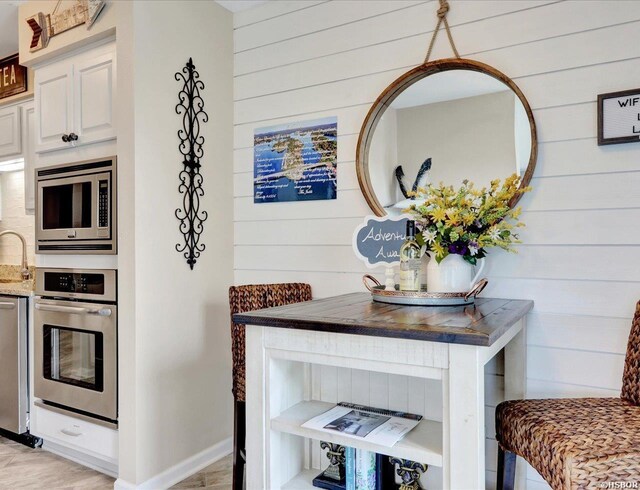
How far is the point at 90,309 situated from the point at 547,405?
2085mm

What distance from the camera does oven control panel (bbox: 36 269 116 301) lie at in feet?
7.61

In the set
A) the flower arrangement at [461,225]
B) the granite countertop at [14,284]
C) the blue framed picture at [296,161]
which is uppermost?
the blue framed picture at [296,161]

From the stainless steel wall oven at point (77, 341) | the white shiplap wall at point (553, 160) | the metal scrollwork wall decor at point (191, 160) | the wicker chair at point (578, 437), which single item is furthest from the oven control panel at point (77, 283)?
the wicker chair at point (578, 437)

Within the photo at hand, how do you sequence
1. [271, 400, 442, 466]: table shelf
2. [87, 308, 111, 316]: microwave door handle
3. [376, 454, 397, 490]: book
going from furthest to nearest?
[87, 308, 111, 316]: microwave door handle, [376, 454, 397, 490]: book, [271, 400, 442, 466]: table shelf

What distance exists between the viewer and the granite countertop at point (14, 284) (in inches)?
109

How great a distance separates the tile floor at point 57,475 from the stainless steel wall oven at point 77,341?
12.2 inches

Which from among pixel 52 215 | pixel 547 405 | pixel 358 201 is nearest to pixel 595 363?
pixel 547 405

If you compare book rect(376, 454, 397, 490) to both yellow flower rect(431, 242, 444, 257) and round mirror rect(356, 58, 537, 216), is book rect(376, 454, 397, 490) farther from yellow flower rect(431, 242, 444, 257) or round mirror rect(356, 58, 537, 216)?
round mirror rect(356, 58, 537, 216)

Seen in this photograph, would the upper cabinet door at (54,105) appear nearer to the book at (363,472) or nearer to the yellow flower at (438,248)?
the yellow flower at (438,248)

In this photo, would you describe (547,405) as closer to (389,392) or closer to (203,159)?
(389,392)

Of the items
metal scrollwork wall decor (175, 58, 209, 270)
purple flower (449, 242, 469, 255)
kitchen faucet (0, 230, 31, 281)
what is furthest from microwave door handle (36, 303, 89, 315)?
purple flower (449, 242, 469, 255)

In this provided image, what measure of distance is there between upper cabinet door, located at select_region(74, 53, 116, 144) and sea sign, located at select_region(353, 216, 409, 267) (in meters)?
1.35

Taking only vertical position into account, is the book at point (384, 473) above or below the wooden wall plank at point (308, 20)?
below

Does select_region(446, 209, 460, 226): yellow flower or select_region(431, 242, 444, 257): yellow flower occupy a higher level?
select_region(446, 209, 460, 226): yellow flower
